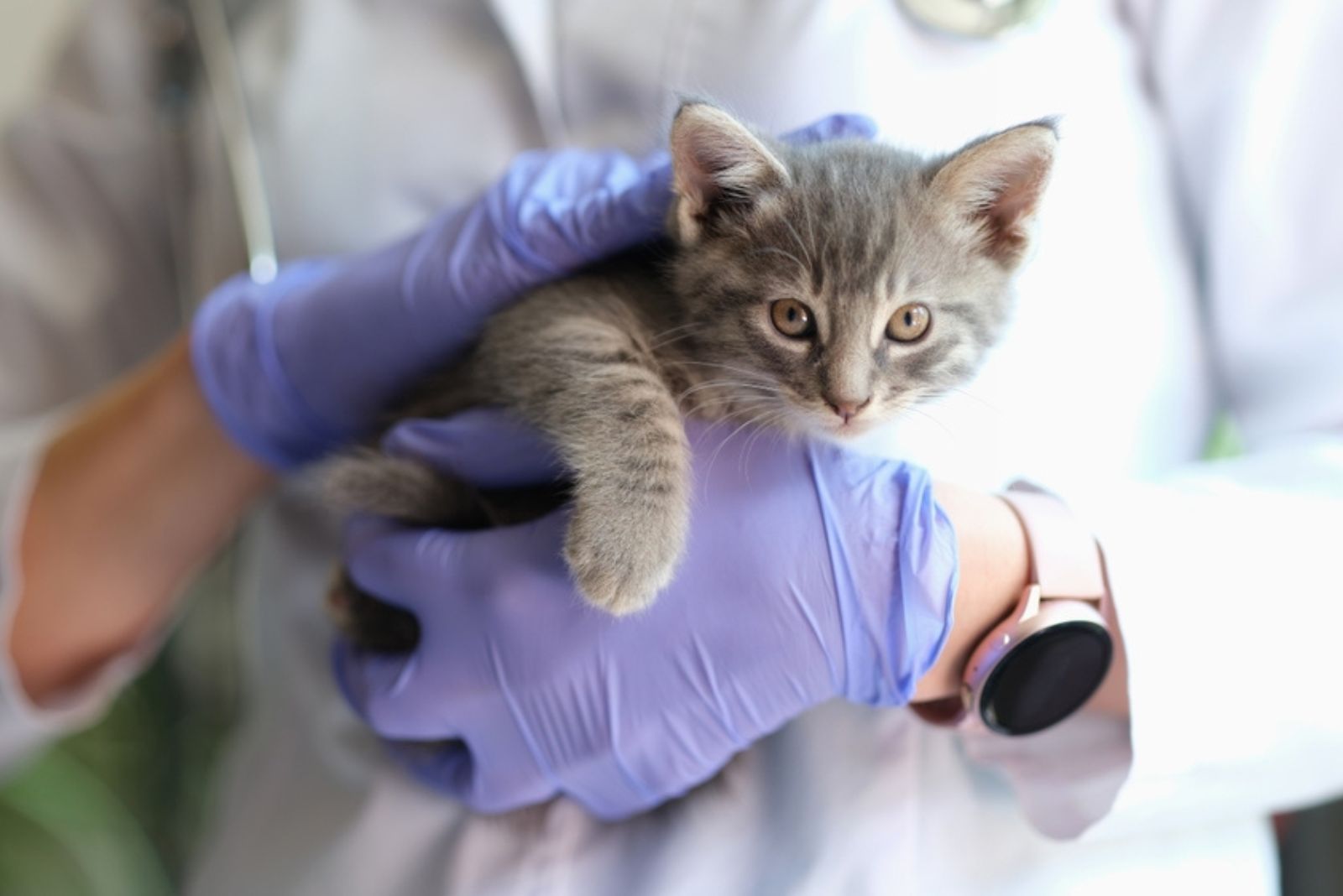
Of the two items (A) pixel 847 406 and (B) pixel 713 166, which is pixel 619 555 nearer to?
(A) pixel 847 406

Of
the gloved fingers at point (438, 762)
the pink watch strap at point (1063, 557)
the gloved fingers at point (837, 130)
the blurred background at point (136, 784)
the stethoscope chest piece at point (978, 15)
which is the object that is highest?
the stethoscope chest piece at point (978, 15)

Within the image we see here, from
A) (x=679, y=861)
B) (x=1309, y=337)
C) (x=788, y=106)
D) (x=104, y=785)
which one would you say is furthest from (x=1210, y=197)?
(x=104, y=785)

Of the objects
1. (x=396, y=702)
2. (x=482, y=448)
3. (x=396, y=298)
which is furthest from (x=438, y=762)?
(x=396, y=298)

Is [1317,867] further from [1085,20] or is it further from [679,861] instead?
[1085,20]

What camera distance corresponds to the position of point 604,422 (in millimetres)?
1022

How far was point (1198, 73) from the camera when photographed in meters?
1.21

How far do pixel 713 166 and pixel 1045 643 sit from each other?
0.63 metres

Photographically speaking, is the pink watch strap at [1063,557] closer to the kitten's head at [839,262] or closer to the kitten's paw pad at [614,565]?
the kitten's head at [839,262]

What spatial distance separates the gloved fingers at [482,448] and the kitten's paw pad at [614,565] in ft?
0.53

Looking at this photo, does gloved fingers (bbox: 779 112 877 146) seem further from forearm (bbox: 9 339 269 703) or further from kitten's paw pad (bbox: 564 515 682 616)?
forearm (bbox: 9 339 269 703)

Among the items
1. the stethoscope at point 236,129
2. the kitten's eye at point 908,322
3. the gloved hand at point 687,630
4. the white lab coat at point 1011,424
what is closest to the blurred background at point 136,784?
the white lab coat at point 1011,424

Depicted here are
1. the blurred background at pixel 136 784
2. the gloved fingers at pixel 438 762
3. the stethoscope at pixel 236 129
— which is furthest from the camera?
the blurred background at pixel 136 784

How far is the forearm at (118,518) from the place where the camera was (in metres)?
1.40

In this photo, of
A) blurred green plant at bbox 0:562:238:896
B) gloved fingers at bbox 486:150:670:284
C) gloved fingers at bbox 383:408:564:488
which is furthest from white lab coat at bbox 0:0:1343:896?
blurred green plant at bbox 0:562:238:896
